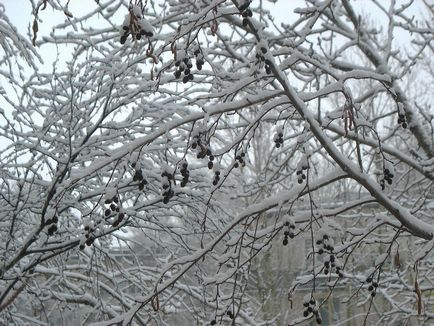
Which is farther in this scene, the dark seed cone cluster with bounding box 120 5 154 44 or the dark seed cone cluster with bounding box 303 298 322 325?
the dark seed cone cluster with bounding box 303 298 322 325

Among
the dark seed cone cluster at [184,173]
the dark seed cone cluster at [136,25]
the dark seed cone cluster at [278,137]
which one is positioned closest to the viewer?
the dark seed cone cluster at [136,25]

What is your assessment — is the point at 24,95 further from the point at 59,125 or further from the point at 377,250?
the point at 377,250

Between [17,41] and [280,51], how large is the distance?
2.93m

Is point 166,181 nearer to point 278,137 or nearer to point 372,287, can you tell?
point 278,137

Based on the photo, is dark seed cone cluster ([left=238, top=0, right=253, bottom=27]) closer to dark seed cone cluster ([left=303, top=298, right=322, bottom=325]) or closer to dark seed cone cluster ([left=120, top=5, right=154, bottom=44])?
dark seed cone cluster ([left=120, top=5, right=154, bottom=44])

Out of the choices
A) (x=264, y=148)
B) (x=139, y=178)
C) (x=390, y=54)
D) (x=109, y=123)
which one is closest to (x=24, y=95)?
(x=109, y=123)

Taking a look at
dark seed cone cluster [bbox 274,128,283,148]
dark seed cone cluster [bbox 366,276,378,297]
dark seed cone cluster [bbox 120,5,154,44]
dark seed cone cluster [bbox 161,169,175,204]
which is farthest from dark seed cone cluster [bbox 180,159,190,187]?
dark seed cone cluster [bbox 366,276,378,297]

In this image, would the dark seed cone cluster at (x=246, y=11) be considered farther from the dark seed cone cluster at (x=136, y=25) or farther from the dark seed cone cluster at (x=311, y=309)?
the dark seed cone cluster at (x=311, y=309)

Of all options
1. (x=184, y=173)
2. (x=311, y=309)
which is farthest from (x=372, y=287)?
(x=184, y=173)

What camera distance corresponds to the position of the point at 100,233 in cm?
499

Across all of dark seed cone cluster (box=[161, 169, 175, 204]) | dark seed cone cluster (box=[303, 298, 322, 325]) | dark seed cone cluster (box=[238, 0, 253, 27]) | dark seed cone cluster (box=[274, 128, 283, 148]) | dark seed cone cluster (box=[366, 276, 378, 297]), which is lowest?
dark seed cone cluster (box=[303, 298, 322, 325])

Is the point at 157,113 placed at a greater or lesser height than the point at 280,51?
greater

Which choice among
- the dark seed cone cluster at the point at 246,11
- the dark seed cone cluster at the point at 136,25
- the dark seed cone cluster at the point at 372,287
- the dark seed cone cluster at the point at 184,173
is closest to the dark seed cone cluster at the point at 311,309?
the dark seed cone cluster at the point at 372,287

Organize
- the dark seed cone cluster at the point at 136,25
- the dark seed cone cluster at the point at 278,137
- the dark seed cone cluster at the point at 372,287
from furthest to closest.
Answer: the dark seed cone cluster at the point at 372,287, the dark seed cone cluster at the point at 278,137, the dark seed cone cluster at the point at 136,25
